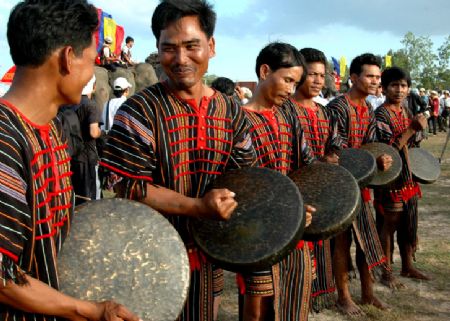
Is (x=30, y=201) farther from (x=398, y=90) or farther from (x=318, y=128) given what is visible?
(x=398, y=90)

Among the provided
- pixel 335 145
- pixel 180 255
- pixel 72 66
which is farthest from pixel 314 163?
pixel 72 66

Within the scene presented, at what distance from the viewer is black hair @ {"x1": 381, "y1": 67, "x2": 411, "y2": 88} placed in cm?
492

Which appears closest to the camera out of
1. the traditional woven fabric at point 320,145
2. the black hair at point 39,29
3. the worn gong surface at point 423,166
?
the black hair at point 39,29

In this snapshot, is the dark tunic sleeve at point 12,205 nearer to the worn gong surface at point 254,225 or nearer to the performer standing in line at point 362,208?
the worn gong surface at point 254,225

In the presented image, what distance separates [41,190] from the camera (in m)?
1.43

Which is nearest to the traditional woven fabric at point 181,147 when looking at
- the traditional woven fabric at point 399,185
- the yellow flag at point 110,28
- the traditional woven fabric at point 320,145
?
the traditional woven fabric at point 320,145

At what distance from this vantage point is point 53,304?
4.53 ft

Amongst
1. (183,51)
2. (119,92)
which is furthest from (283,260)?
(119,92)

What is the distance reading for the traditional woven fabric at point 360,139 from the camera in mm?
4332

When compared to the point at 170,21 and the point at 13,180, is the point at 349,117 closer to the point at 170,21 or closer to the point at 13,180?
the point at 170,21

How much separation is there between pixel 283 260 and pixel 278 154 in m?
0.61

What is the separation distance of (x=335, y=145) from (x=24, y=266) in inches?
119

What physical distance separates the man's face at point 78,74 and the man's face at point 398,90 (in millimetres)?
3961

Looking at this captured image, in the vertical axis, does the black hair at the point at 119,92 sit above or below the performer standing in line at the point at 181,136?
above
